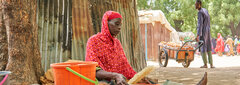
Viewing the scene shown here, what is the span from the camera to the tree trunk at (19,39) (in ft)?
8.42

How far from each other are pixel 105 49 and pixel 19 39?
3.09 ft

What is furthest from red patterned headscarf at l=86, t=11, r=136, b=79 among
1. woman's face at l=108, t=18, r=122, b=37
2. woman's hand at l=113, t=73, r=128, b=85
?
woman's hand at l=113, t=73, r=128, b=85

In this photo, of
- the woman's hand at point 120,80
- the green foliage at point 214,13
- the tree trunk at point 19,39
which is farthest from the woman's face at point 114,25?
the green foliage at point 214,13

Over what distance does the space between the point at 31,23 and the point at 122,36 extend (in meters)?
2.28

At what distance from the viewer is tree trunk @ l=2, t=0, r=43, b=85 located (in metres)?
2.57

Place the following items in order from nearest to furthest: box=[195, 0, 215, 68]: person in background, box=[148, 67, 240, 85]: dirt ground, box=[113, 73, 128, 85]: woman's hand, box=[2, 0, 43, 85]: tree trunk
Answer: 1. box=[113, 73, 128, 85]: woman's hand
2. box=[2, 0, 43, 85]: tree trunk
3. box=[148, 67, 240, 85]: dirt ground
4. box=[195, 0, 215, 68]: person in background

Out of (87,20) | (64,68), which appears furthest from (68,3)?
Answer: (64,68)

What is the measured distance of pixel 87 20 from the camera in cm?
419

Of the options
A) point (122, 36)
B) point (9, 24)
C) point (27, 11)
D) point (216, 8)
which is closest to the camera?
point (9, 24)

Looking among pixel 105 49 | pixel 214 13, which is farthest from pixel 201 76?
pixel 214 13

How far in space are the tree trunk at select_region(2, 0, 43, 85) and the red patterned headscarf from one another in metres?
0.71

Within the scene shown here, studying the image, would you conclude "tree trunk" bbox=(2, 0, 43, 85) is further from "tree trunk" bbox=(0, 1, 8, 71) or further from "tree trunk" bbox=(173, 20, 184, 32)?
"tree trunk" bbox=(173, 20, 184, 32)

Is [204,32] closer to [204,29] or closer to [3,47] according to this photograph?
[204,29]

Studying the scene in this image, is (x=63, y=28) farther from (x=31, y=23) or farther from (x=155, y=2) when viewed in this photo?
(x=155, y=2)
